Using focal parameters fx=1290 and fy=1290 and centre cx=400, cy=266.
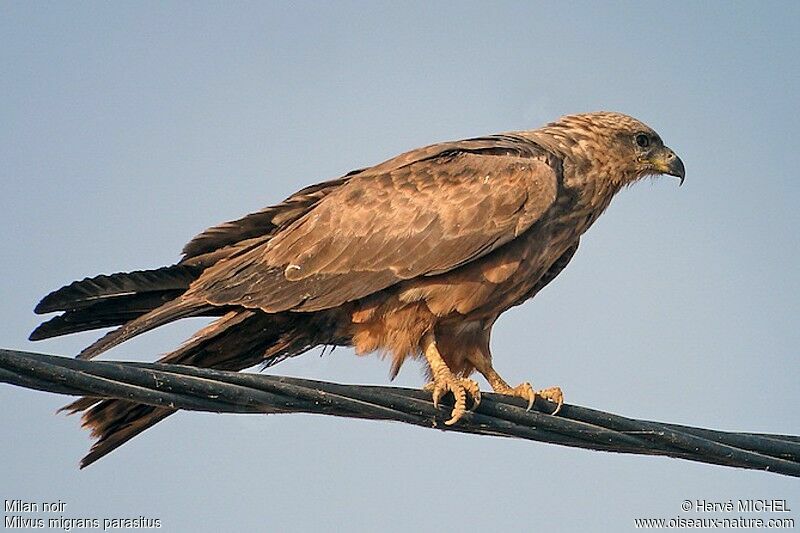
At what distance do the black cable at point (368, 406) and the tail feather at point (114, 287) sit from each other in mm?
1801

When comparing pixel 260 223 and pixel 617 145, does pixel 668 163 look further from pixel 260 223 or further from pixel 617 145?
pixel 260 223

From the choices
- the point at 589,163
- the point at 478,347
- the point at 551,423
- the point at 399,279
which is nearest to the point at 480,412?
the point at 551,423

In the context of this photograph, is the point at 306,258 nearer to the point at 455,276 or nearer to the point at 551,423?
the point at 455,276

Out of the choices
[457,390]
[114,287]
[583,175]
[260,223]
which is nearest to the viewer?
[457,390]

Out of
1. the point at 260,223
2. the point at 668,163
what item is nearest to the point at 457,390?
the point at 260,223

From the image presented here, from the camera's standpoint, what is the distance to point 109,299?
638cm

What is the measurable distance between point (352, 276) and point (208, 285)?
0.74 metres

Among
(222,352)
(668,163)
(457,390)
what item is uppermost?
(668,163)

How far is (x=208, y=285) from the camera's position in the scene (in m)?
6.60

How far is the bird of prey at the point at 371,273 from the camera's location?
6.43 m

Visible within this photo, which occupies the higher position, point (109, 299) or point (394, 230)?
point (394, 230)

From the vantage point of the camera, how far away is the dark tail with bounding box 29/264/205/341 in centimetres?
618

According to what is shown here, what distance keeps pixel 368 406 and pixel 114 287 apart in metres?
2.23

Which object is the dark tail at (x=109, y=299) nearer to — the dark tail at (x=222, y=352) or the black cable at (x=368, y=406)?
the dark tail at (x=222, y=352)
